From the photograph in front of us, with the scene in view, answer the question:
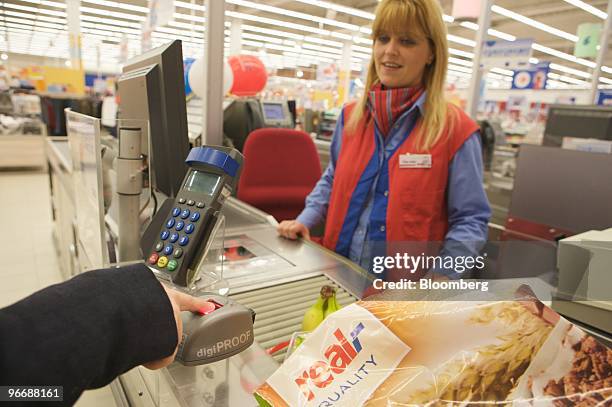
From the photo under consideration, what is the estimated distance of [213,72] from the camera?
1951 millimetres

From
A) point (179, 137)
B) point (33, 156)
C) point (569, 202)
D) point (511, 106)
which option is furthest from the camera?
point (33, 156)

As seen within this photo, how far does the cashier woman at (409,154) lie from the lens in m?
1.37

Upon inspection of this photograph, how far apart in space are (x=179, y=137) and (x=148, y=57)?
21 cm

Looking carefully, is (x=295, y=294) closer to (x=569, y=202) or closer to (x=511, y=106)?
(x=569, y=202)

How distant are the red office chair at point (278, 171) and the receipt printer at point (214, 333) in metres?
2.06

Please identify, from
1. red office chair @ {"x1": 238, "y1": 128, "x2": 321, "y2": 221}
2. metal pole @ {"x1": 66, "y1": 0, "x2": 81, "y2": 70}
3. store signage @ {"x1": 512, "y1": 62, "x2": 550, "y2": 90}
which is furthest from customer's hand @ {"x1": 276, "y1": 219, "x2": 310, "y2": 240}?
metal pole @ {"x1": 66, "y1": 0, "x2": 81, "y2": 70}

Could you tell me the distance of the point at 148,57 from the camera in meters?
0.97

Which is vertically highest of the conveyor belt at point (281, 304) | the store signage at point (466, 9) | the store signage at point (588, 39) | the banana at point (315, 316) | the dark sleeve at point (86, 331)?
the store signage at point (588, 39)

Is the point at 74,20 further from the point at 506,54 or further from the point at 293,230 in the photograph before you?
the point at 293,230

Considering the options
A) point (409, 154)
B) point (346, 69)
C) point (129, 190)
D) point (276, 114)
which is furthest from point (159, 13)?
point (346, 69)

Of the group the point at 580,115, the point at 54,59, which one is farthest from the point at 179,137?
the point at 54,59

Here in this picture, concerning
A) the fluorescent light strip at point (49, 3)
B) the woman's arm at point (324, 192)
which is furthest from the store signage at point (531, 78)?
the fluorescent light strip at point (49, 3)

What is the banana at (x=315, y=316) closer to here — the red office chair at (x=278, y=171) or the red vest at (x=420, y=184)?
the red vest at (x=420, y=184)

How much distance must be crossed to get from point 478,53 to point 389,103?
6.75ft
